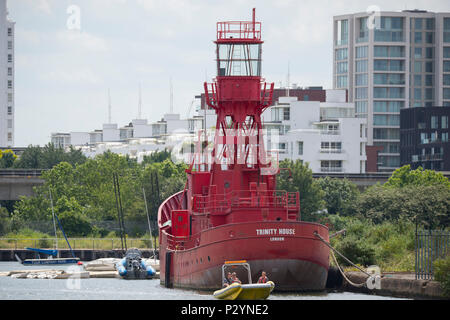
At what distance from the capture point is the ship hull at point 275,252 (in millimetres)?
55469

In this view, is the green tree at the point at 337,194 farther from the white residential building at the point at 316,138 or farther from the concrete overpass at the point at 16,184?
the white residential building at the point at 316,138

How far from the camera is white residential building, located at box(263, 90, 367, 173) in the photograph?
18025 cm

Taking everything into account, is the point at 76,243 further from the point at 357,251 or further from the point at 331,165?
the point at 331,165

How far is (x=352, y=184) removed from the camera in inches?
5433

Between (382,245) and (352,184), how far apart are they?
6874cm

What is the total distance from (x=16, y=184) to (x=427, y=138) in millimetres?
76083

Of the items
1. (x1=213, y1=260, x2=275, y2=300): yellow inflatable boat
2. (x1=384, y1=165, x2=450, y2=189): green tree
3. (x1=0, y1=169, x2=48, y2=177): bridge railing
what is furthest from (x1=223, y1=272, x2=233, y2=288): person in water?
(x1=0, y1=169, x2=48, y2=177): bridge railing

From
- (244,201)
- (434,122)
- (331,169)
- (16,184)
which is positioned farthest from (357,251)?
(434,122)

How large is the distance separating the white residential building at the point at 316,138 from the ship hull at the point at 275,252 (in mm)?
116842

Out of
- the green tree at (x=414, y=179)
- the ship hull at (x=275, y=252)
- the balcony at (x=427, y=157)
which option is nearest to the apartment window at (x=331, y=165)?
the balcony at (x=427, y=157)

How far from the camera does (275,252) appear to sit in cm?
5562
